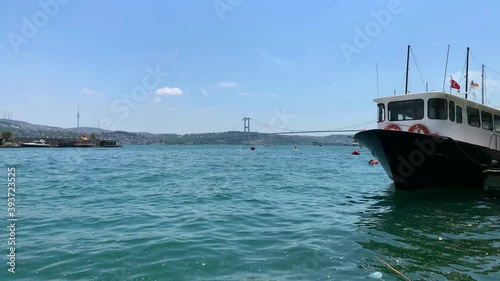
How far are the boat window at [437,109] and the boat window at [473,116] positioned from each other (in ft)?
7.63

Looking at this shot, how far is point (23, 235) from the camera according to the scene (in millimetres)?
8336

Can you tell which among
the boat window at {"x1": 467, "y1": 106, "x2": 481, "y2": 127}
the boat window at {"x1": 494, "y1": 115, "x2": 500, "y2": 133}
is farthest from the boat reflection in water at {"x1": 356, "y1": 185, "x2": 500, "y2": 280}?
the boat window at {"x1": 494, "y1": 115, "x2": 500, "y2": 133}

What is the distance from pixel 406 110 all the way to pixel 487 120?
5.27 metres

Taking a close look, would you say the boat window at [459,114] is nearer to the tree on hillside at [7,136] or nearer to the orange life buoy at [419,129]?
the orange life buoy at [419,129]

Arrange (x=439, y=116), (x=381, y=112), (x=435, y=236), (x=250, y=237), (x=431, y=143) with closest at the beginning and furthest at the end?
(x=250, y=237) → (x=435, y=236) → (x=431, y=143) → (x=439, y=116) → (x=381, y=112)

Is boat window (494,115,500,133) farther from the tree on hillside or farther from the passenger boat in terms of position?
the tree on hillside

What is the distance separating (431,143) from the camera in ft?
46.6

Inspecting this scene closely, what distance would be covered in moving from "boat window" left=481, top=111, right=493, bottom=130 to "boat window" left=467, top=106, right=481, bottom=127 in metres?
0.65

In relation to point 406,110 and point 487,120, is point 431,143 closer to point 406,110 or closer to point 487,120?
point 406,110

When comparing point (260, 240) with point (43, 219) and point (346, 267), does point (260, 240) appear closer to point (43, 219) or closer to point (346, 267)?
point (346, 267)

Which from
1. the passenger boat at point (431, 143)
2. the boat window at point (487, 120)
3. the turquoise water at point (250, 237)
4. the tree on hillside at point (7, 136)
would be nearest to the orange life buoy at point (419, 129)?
the passenger boat at point (431, 143)

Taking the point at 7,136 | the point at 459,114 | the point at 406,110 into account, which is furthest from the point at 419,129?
the point at 7,136

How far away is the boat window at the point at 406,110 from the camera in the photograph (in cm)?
1557

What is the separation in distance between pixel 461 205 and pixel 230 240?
9673 millimetres
